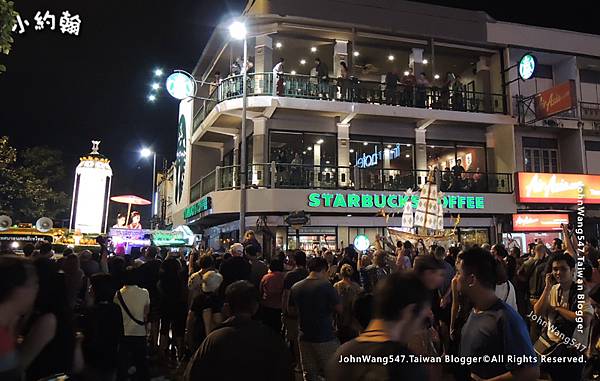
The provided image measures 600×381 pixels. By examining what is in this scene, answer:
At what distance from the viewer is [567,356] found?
16.0ft

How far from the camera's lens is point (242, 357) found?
3.09 metres

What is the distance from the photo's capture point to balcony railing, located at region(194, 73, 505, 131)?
19.4m

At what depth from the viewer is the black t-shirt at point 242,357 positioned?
3.08 metres

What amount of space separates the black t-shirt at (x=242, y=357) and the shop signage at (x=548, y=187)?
20.5 meters

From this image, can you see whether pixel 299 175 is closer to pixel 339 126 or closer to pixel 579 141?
pixel 339 126

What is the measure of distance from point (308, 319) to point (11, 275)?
3.71 metres

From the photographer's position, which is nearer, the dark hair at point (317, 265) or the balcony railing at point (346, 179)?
the dark hair at point (317, 265)

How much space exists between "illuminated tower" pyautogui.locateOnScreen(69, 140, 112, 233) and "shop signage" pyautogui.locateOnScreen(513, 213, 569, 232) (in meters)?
18.8

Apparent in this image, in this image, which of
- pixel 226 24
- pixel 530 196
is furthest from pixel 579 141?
pixel 226 24

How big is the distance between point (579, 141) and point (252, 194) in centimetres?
1603

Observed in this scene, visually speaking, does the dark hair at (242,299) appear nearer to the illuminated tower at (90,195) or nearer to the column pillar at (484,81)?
the illuminated tower at (90,195)

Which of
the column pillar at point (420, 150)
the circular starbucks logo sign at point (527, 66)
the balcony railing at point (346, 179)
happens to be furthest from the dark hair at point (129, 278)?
the circular starbucks logo sign at point (527, 66)

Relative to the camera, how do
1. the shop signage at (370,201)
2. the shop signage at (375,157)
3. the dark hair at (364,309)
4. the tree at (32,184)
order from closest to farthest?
the dark hair at (364,309)
the shop signage at (370,201)
the shop signage at (375,157)
the tree at (32,184)

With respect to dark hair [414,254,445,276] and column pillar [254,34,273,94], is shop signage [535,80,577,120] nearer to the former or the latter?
column pillar [254,34,273,94]
